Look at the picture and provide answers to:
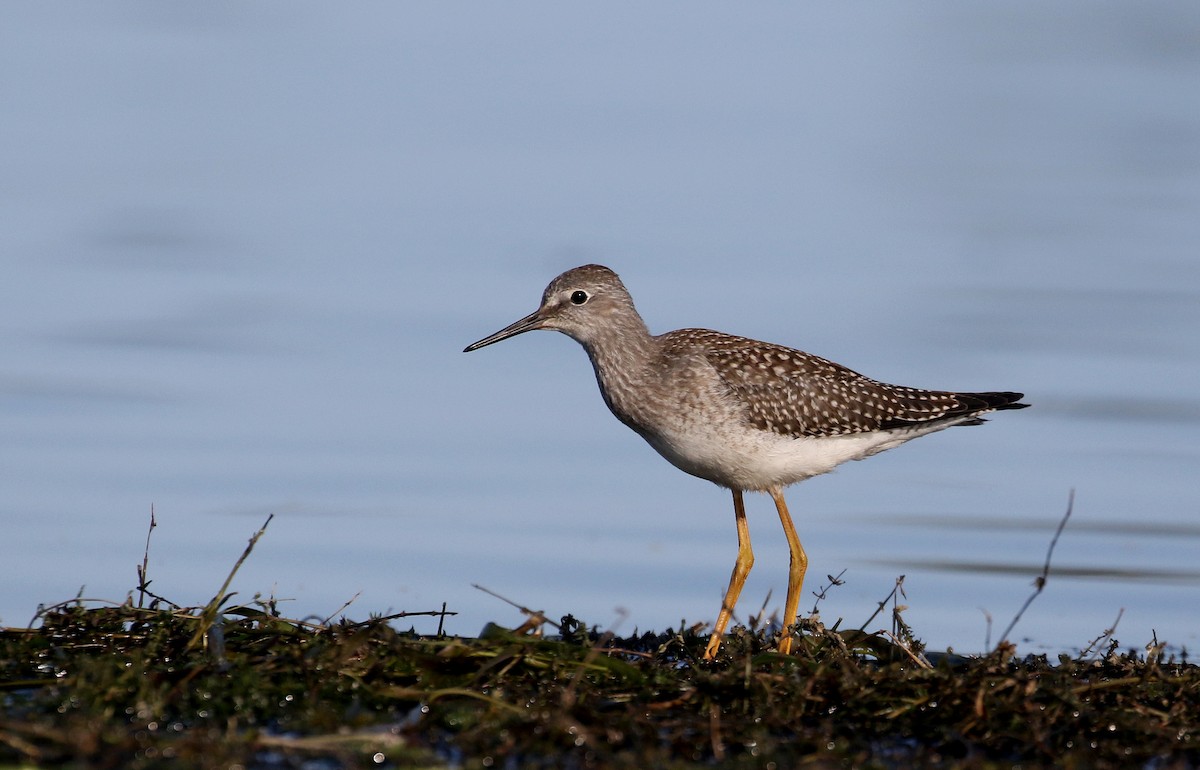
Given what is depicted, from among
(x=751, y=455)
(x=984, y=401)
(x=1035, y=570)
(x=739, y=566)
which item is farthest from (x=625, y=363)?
(x=1035, y=570)

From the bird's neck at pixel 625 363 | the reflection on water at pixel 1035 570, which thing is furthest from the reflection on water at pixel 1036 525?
the bird's neck at pixel 625 363

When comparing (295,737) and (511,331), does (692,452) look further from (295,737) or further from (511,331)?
(295,737)

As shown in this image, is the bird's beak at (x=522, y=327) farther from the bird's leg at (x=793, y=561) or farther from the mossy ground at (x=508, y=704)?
the mossy ground at (x=508, y=704)

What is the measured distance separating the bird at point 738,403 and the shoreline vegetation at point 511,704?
217 centimetres

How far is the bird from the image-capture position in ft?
31.7

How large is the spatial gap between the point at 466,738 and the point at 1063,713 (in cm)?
253

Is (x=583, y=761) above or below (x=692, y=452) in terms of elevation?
below

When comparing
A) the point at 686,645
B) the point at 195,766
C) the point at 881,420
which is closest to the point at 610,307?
the point at 881,420

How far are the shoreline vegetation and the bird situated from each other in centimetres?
217

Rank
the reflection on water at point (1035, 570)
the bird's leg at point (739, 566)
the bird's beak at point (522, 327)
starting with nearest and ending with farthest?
the bird's leg at point (739, 566) → the bird's beak at point (522, 327) → the reflection on water at point (1035, 570)

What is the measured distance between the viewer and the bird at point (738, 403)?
31.7ft

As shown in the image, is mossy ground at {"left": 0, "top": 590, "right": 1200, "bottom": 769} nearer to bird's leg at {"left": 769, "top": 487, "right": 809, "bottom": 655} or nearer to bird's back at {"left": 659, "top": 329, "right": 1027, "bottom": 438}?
bird's leg at {"left": 769, "top": 487, "right": 809, "bottom": 655}

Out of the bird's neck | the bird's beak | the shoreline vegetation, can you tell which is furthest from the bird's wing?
the shoreline vegetation

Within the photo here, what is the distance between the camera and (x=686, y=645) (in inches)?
333
